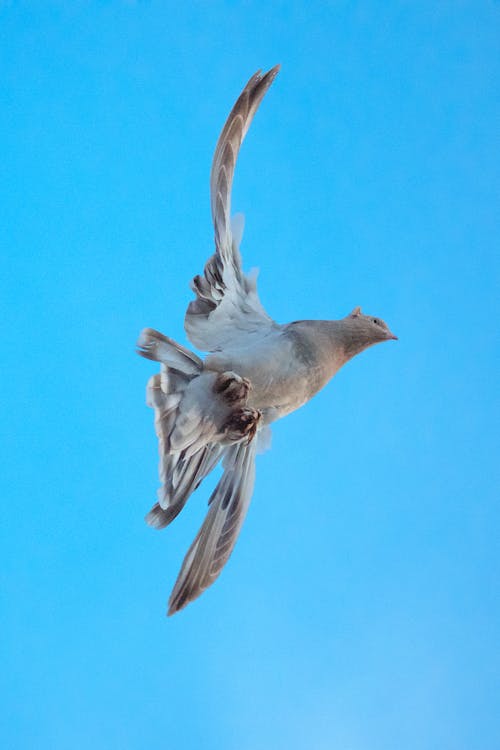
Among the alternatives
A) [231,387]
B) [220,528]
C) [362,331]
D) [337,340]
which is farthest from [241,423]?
[362,331]

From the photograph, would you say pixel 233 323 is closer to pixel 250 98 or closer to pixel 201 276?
pixel 201 276

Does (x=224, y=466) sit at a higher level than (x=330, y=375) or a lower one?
lower

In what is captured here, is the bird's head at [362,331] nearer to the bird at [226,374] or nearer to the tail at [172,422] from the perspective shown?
the bird at [226,374]

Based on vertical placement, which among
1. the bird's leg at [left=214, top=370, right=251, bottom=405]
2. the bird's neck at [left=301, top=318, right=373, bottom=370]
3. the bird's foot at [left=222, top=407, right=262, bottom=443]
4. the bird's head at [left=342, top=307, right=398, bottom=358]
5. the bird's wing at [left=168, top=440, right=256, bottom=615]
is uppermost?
the bird's head at [left=342, top=307, right=398, bottom=358]

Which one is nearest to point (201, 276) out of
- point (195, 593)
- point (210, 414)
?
point (210, 414)

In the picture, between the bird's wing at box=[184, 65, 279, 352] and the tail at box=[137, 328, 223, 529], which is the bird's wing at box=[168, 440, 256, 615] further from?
the bird's wing at box=[184, 65, 279, 352]

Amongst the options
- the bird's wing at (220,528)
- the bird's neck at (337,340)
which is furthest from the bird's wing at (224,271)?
the bird's wing at (220,528)

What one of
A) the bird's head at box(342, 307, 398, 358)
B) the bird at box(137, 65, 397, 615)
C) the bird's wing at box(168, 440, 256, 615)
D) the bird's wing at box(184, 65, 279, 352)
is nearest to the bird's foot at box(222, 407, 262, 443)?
the bird at box(137, 65, 397, 615)

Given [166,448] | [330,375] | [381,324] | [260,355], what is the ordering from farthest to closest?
[381,324] < [330,375] < [260,355] < [166,448]
